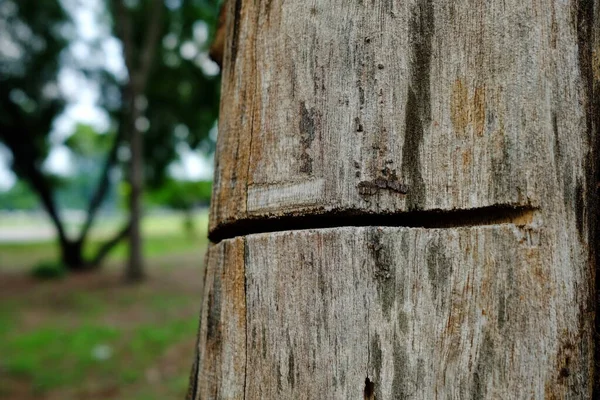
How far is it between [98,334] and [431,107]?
6382 millimetres

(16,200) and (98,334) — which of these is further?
(16,200)

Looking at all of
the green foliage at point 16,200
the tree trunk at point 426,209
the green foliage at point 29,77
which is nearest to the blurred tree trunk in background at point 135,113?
the green foliage at point 29,77

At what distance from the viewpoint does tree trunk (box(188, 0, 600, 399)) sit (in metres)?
0.94

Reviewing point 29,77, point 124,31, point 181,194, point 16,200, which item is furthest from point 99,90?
point 16,200

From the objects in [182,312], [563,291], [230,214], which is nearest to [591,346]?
[563,291]

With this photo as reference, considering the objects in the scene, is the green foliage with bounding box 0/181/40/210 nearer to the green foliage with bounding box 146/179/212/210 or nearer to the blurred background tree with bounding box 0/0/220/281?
the green foliage with bounding box 146/179/212/210

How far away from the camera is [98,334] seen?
21.4ft

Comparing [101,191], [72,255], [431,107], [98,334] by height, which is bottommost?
[98,334]

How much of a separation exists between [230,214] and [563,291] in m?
0.64

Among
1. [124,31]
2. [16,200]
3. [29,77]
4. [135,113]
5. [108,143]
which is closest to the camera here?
[124,31]

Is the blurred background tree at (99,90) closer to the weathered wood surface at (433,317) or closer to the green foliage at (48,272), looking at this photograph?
the green foliage at (48,272)

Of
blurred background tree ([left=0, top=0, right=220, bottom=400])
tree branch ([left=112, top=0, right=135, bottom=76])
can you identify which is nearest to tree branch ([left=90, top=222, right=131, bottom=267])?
blurred background tree ([left=0, top=0, right=220, bottom=400])

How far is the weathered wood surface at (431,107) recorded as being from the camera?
976mm

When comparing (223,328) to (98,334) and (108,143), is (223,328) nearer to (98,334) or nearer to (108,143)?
(98,334)
